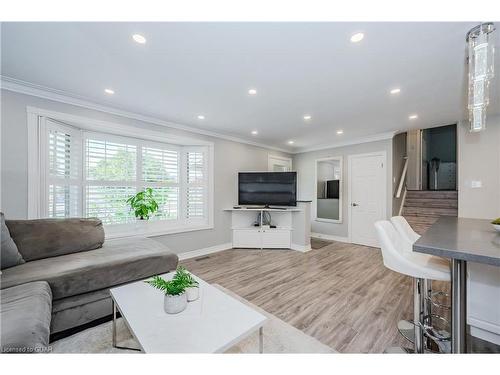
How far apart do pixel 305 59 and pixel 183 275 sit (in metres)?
2.03

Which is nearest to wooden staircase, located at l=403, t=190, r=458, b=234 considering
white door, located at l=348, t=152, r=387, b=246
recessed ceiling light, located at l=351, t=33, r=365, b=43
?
white door, located at l=348, t=152, r=387, b=246

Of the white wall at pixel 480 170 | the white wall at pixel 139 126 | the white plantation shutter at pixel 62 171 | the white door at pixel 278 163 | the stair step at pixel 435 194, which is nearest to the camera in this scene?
the white wall at pixel 139 126

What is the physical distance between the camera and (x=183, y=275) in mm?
1395

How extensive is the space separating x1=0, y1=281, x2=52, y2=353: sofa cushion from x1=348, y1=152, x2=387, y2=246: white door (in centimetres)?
496

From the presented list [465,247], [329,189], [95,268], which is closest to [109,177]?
[95,268]

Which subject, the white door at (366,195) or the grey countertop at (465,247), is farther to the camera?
the white door at (366,195)

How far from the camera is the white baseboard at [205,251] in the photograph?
3.72 metres

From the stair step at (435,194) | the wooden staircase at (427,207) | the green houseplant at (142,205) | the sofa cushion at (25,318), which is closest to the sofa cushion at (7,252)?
the sofa cushion at (25,318)

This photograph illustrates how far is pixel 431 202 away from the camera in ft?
16.3

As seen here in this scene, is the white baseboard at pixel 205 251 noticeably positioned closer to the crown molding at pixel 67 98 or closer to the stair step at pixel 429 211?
the crown molding at pixel 67 98

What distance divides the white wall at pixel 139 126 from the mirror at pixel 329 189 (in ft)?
4.16

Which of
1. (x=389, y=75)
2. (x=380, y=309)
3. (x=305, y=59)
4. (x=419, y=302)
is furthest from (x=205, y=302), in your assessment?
(x=389, y=75)

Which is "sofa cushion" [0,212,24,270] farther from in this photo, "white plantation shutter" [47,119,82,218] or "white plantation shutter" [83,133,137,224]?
"white plantation shutter" [83,133,137,224]

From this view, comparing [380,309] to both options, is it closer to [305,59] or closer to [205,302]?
[205,302]
